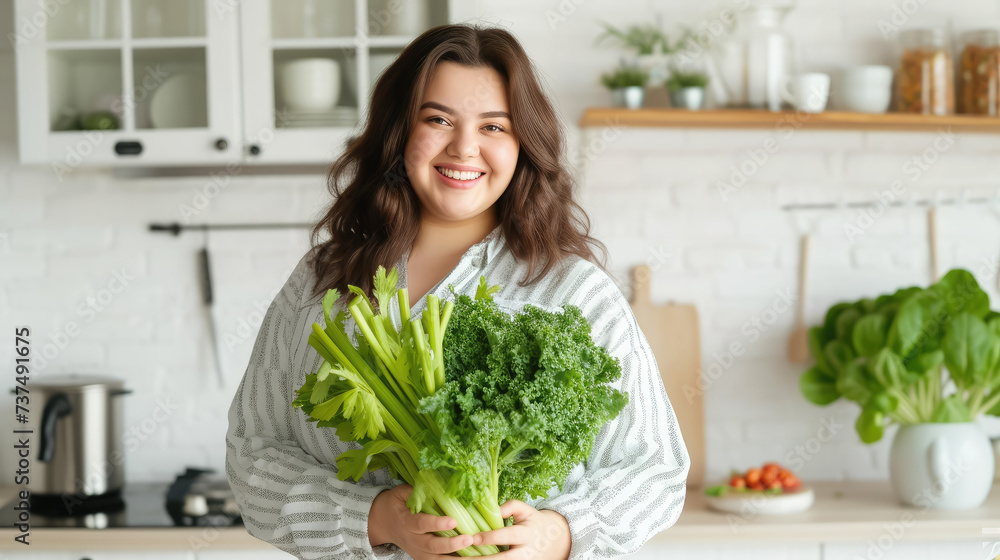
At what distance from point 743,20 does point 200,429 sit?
1948mm

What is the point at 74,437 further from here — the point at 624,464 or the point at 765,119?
the point at 765,119

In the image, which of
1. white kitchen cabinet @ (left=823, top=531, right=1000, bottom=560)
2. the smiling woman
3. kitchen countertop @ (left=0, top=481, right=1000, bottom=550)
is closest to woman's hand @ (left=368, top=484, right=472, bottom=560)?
the smiling woman

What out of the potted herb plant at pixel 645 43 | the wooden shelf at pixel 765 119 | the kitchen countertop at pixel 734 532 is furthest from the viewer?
the potted herb plant at pixel 645 43

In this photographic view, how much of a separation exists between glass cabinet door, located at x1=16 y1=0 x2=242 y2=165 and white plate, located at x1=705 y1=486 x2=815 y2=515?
1.54m

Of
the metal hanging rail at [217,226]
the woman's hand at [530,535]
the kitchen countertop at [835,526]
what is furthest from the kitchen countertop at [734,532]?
the woman's hand at [530,535]

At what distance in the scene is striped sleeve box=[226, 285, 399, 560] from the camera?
110 centimetres

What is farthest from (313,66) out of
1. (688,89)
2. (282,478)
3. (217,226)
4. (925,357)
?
(925,357)

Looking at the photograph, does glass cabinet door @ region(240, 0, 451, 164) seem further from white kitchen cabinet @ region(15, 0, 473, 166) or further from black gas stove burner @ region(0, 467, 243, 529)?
black gas stove burner @ region(0, 467, 243, 529)

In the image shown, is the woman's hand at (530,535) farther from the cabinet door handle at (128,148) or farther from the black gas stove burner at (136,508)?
the cabinet door handle at (128,148)

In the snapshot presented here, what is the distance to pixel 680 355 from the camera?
8.34ft

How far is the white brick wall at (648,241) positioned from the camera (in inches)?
101

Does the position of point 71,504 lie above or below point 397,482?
below

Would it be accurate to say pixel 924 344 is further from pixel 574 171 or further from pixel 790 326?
pixel 574 171

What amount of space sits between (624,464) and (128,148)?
1676 millimetres
